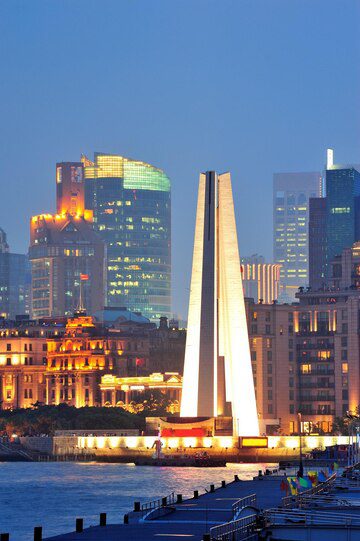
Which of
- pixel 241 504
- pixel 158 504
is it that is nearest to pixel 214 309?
pixel 158 504

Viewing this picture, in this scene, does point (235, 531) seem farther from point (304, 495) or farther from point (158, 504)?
point (158, 504)

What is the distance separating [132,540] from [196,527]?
233 inches

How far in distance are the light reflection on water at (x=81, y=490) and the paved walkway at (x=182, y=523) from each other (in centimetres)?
955

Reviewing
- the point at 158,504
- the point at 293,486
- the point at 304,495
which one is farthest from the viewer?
the point at 158,504

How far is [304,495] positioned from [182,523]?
5.73 m

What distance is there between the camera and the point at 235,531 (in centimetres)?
6762

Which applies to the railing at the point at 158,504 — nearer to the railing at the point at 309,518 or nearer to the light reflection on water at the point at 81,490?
the light reflection on water at the point at 81,490

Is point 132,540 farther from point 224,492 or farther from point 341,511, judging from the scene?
point 224,492

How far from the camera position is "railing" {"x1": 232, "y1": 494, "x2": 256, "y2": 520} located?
77188mm

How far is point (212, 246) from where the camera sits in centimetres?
19088

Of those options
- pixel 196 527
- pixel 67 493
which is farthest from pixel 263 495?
pixel 67 493

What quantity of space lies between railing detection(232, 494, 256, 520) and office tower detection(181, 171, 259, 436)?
10177 cm

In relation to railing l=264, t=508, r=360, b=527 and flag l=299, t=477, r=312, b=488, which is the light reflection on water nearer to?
flag l=299, t=477, r=312, b=488

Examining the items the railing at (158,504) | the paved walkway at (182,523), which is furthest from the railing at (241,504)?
the railing at (158,504)
